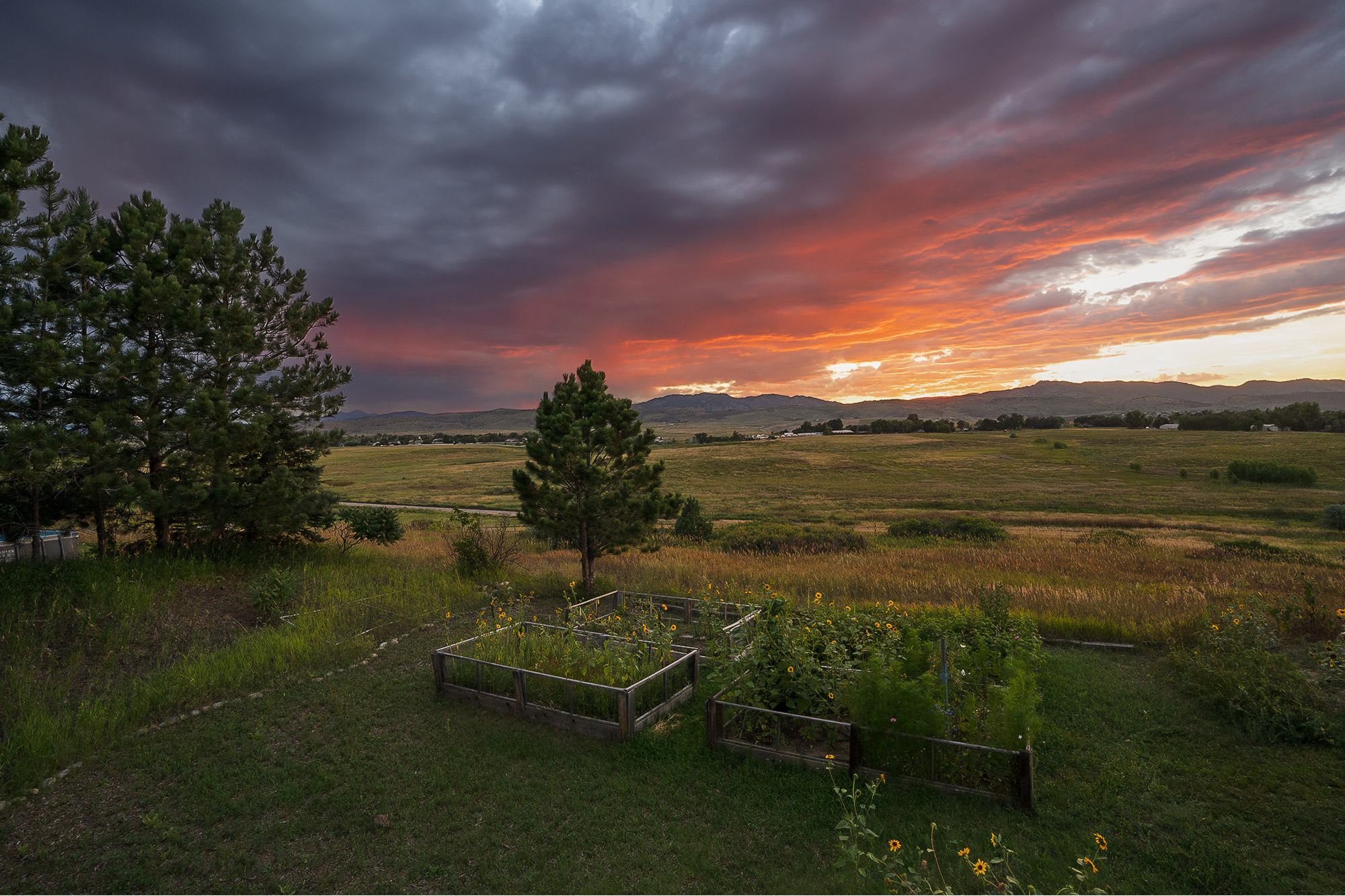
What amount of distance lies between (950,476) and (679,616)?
65.8 metres

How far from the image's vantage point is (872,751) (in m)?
6.47

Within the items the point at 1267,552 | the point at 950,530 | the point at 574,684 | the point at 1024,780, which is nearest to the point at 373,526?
the point at 574,684

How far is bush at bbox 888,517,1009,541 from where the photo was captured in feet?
102

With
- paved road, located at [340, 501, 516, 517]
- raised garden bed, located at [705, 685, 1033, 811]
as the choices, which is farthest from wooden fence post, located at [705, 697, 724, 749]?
paved road, located at [340, 501, 516, 517]

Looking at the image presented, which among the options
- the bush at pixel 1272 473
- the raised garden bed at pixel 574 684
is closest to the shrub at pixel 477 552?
the raised garden bed at pixel 574 684

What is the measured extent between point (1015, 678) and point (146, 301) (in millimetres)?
16852

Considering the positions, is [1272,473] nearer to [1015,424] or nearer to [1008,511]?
[1008,511]

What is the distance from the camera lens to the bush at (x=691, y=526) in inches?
1130

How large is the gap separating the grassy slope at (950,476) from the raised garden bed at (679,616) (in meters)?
29.9

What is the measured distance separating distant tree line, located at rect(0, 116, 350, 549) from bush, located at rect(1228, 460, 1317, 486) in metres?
82.2

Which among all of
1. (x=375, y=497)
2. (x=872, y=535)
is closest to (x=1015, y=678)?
(x=872, y=535)

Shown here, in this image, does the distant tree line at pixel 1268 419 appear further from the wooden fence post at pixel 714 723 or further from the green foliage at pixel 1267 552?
the wooden fence post at pixel 714 723

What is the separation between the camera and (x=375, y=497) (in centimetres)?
5744

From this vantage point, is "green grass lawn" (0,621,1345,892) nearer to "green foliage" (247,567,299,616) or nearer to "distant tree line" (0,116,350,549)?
"green foliage" (247,567,299,616)
